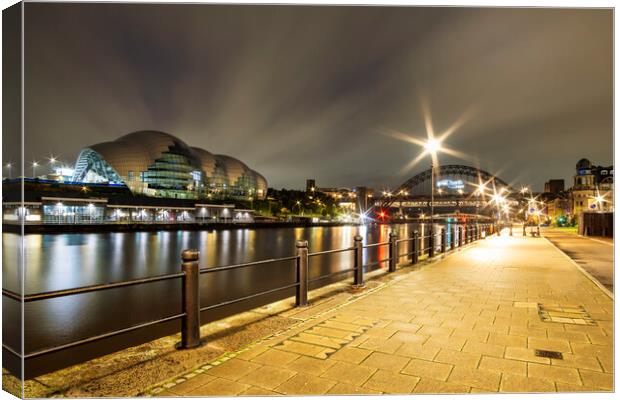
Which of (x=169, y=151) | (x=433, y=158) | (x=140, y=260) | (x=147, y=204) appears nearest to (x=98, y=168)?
(x=169, y=151)

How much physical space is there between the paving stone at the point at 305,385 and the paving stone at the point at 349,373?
4.8 inches

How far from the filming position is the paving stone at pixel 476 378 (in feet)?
13.3

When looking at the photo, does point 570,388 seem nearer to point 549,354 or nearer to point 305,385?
point 549,354

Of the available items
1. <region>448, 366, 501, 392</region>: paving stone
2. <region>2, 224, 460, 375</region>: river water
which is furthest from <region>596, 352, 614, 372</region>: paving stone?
<region>2, 224, 460, 375</region>: river water

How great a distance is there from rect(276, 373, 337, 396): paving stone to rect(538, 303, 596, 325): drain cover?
4539 millimetres

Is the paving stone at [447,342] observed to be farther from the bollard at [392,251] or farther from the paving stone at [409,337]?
the bollard at [392,251]

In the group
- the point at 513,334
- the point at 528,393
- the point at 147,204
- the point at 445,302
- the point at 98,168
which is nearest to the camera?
the point at 528,393

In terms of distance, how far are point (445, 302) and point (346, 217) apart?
179 meters

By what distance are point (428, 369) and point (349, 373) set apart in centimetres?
89

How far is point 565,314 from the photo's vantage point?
23.2 feet

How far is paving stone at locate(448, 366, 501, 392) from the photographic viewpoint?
407cm

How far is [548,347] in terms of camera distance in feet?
17.2

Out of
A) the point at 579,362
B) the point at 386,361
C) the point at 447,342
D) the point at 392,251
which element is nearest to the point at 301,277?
the point at 447,342

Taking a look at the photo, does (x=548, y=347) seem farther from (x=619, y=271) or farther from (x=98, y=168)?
(x=98, y=168)
